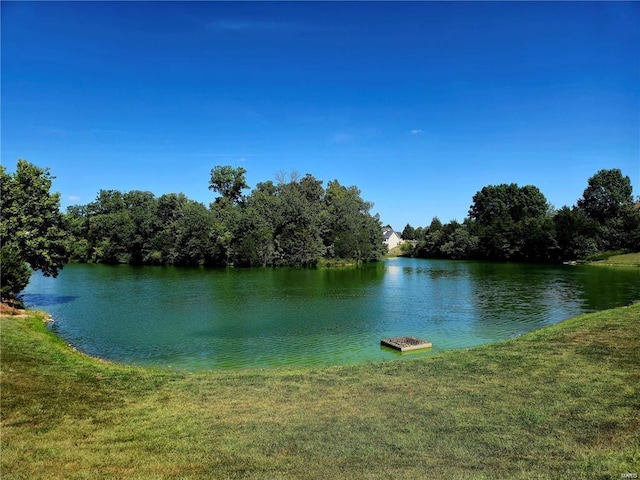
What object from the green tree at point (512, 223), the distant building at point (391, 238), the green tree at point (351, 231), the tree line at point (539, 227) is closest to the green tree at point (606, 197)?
the tree line at point (539, 227)

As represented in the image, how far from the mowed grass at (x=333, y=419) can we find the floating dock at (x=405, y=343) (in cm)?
431

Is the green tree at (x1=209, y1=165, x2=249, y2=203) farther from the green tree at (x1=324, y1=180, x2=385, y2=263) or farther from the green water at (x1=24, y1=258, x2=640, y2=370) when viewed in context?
the green water at (x1=24, y1=258, x2=640, y2=370)

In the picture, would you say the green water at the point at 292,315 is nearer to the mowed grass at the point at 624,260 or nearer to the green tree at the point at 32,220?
the green tree at the point at 32,220

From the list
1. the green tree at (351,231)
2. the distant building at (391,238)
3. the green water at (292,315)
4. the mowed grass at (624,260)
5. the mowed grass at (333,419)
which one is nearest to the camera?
the mowed grass at (333,419)

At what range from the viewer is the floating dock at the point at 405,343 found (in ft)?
61.1

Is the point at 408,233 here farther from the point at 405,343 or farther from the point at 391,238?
the point at 405,343

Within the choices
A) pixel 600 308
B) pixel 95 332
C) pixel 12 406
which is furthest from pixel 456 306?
pixel 12 406

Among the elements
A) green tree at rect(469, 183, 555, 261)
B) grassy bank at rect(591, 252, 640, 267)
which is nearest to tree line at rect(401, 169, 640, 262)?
green tree at rect(469, 183, 555, 261)

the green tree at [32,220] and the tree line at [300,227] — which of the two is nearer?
the green tree at [32,220]

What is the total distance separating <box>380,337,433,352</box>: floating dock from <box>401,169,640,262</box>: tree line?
7192 centimetres

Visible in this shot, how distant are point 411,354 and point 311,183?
7845 cm

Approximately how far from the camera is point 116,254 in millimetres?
88000

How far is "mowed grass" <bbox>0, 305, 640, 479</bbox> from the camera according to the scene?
22.0ft

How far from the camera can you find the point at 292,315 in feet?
90.6
